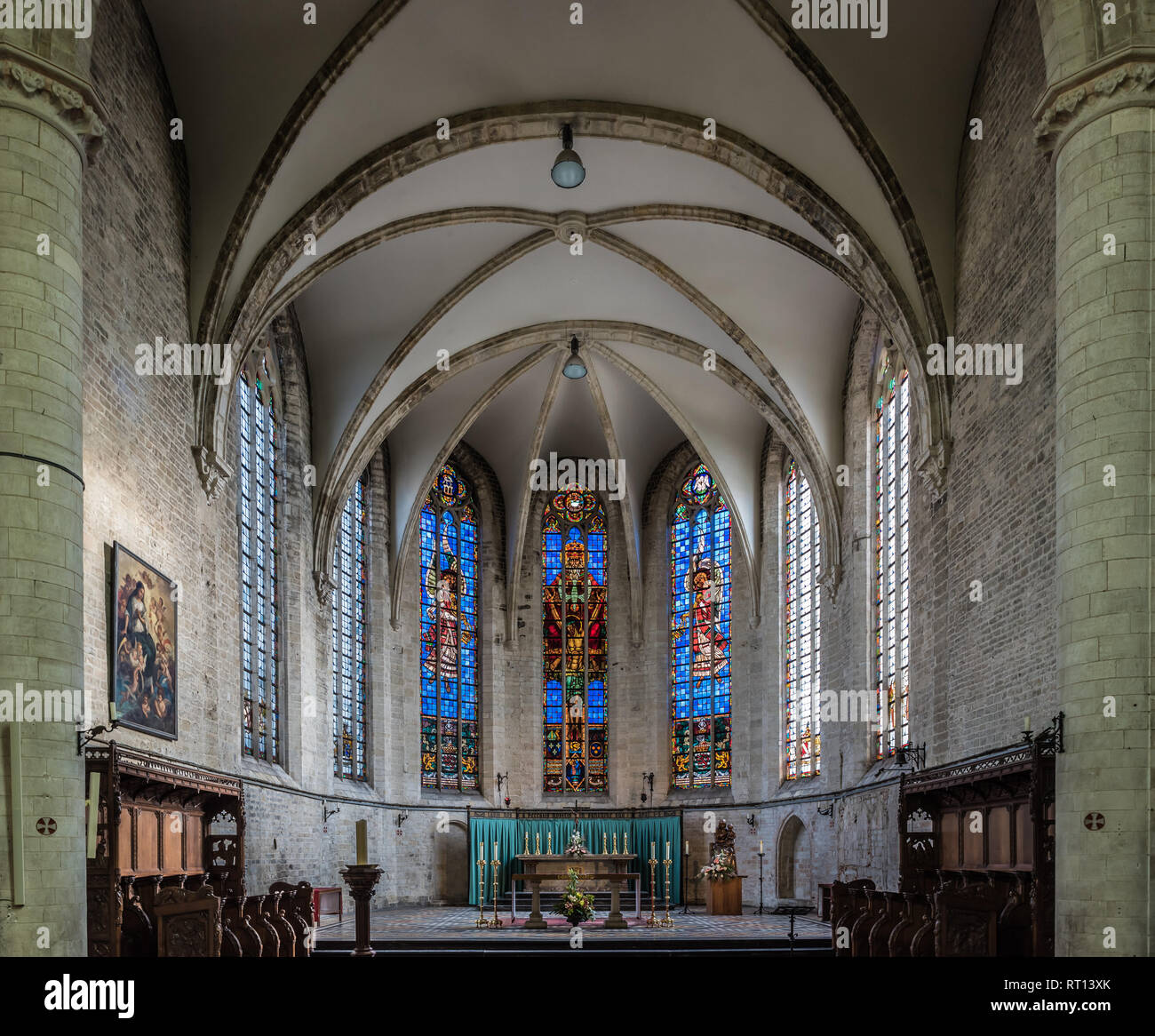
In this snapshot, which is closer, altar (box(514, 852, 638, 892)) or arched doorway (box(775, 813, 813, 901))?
altar (box(514, 852, 638, 892))

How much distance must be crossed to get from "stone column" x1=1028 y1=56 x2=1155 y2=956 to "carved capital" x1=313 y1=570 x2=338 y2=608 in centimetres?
1559

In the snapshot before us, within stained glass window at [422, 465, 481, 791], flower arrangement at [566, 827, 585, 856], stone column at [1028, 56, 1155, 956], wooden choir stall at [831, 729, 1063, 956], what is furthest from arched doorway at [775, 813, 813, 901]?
stone column at [1028, 56, 1155, 956]

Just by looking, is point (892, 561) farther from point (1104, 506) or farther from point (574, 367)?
point (1104, 506)

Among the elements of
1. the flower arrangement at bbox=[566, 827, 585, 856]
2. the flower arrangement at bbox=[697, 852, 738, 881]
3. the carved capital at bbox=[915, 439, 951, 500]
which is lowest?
the flower arrangement at bbox=[697, 852, 738, 881]

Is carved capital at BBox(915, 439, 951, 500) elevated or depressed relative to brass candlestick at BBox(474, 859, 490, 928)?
elevated

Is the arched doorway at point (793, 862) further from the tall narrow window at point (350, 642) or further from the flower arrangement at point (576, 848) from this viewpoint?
the tall narrow window at point (350, 642)

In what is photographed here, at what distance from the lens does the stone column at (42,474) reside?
896cm

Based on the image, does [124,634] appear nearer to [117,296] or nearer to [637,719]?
[117,296]

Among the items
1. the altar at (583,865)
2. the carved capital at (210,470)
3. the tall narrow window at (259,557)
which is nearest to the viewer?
the carved capital at (210,470)

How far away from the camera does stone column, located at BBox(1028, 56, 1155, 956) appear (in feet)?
29.7

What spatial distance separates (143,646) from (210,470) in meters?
3.39

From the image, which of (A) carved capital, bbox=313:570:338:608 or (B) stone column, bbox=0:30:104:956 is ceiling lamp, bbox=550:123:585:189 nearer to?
(B) stone column, bbox=0:30:104:956

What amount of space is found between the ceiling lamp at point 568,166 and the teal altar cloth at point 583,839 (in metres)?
14.6

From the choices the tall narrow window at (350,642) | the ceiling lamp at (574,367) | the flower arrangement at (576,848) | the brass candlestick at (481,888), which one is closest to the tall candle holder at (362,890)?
the brass candlestick at (481,888)
